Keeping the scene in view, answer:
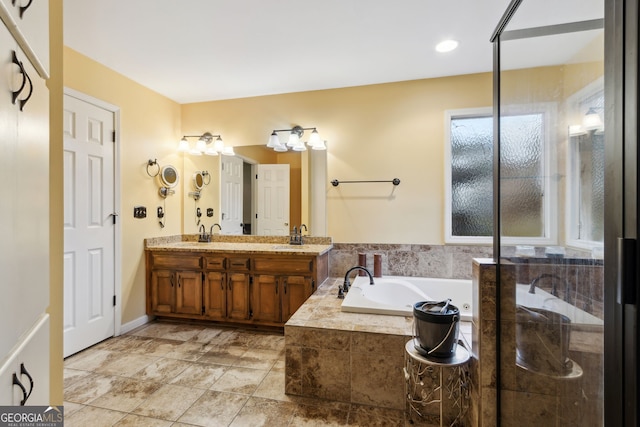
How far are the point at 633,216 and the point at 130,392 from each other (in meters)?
2.66

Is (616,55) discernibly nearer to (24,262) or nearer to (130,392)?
(24,262)

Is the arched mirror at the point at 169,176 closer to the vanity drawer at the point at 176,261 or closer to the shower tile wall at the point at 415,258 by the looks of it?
the vanity drawer at the point at 176,261

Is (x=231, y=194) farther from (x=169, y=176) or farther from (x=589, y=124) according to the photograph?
(x=589, y=124)

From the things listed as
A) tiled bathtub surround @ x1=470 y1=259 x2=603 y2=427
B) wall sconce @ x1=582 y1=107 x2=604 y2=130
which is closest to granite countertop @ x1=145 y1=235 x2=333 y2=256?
tiled bathtub surround @ x1=470 y1=259 x2=603 y2=427

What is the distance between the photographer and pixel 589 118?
0.88 meters

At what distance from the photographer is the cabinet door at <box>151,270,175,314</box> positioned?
3.17 m

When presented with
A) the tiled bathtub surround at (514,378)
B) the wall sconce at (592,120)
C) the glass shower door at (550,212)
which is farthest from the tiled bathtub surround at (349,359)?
the wall sconce at (592,120)

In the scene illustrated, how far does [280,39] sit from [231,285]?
2.32m

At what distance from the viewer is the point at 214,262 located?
3.05m

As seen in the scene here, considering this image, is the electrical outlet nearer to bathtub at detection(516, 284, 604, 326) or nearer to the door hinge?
bathtub at detection(516, 284, 604, 326)

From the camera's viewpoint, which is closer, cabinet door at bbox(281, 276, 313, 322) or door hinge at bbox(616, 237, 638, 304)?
door hinge at bbox(616, 237, 638, 304)

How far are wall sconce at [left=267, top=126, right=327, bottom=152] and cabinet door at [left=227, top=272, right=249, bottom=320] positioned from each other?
4.75 feet

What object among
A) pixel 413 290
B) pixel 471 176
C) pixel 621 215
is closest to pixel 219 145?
pixel 413 290

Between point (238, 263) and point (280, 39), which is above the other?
point (280, 39)
